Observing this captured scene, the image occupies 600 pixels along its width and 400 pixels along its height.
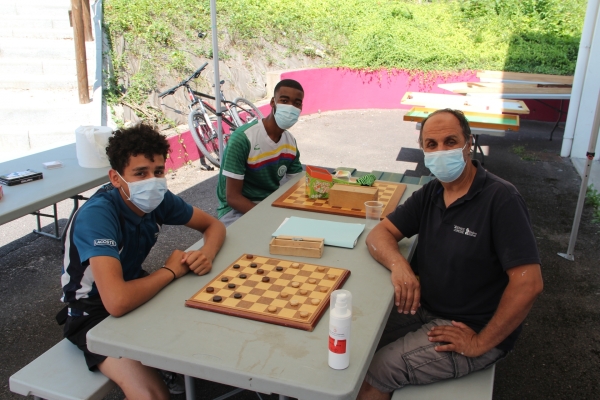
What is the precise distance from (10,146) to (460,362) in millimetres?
6801

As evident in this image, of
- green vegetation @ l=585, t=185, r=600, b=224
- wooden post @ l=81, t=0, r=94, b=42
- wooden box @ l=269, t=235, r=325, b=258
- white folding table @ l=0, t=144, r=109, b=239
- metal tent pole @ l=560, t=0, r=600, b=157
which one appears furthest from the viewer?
wooden post @ l=81, t=0, r=94, b=42

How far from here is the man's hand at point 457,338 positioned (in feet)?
6.75

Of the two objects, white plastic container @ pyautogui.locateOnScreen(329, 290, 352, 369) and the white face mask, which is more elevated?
the white face mask

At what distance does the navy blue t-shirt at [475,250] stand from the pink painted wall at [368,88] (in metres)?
8.42

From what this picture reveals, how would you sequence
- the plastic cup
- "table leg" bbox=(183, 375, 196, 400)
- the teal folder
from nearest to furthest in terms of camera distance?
1. "table leg" bbox=(183, 375, 196, 400)
2. the teal folder
3. the plastic cup

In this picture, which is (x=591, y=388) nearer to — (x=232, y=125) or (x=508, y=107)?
(x=508, y=107)

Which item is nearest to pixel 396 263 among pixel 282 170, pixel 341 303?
pixel 341 303

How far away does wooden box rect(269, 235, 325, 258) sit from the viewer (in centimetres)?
239

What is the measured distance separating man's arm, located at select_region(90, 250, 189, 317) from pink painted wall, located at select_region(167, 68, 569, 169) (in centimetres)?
868

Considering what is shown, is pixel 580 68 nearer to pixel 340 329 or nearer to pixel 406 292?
pixel 406 292

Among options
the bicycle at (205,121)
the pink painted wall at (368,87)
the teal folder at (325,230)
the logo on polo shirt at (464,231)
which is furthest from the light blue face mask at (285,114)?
the pink painted wall at (368,87)

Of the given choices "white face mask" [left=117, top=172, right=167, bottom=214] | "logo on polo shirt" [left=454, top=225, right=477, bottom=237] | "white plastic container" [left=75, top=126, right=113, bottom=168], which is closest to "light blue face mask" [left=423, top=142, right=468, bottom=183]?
"logo on polo shirt" [left=454, top=225, right=477, bottom=237]

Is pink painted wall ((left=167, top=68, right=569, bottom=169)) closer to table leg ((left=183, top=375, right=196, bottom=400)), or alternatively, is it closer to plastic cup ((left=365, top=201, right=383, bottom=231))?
plastic cup ((left=365, top=201, right=383, bottom=231))

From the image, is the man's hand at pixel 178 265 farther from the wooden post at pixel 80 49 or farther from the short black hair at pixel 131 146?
the wooden post at pixel 80 49
